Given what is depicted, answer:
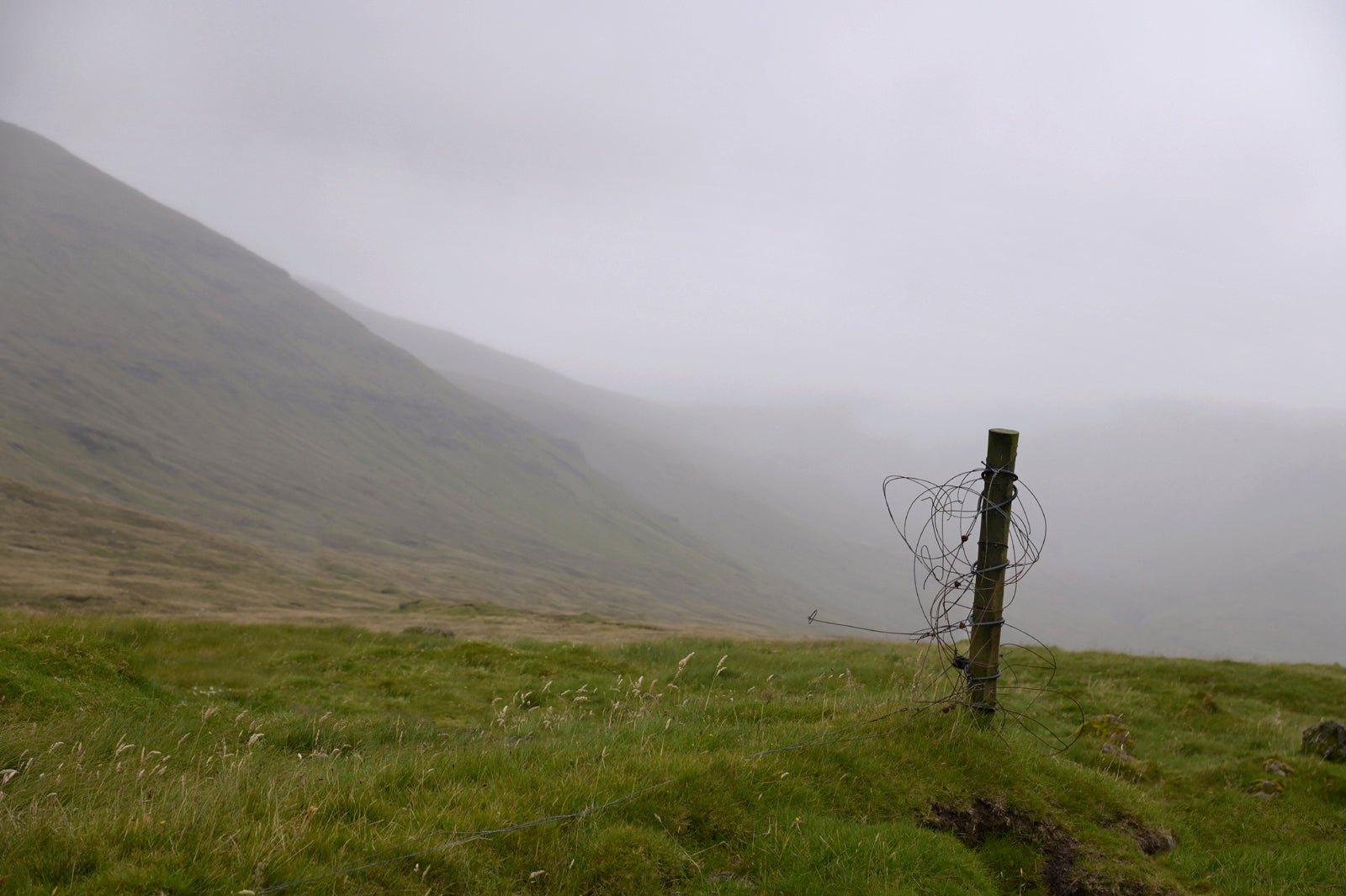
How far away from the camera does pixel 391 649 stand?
22578 millimetres

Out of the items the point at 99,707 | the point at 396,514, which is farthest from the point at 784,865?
the point at 396,514

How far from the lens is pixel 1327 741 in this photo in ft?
40.6

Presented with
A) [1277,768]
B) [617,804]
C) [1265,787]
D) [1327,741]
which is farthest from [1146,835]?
[1327,741]

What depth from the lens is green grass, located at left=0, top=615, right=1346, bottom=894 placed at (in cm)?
473

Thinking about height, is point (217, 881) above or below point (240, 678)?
above

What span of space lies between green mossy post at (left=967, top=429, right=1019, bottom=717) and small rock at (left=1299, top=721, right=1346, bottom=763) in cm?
811

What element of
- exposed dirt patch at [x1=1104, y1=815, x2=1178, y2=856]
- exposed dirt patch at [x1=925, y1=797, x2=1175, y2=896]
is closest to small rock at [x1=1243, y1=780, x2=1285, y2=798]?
exposed dirt patch at [x1=1104, y1=815, x2=1178, y2=856]

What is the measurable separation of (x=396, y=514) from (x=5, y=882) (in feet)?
667

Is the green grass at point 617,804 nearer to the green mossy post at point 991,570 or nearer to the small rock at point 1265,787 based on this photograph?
the small rock at point 1265,787

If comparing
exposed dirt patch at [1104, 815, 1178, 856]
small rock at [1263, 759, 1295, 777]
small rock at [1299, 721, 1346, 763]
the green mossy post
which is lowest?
exposed dirt patch at [1104, 815, 1178, 856]

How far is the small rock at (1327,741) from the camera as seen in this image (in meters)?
12.1

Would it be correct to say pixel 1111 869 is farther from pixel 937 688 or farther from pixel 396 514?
pixel 396 514

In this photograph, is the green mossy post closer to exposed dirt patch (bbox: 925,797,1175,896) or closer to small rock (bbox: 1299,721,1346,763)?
exposed dirt patch (bbox: 925,797,1175,896)

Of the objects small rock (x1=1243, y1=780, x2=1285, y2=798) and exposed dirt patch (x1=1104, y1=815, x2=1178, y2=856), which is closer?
exposed dirt patch (x1=1104, y1=815, x2=1178, y2=856)
